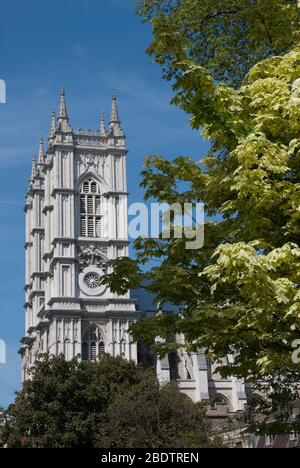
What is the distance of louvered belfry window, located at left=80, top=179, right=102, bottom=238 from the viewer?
84562 millimetres

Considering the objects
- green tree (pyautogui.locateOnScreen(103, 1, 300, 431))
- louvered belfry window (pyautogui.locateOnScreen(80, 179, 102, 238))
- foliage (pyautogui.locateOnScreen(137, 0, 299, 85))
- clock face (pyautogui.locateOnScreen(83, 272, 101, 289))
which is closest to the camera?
green tree (pyautogui.locateOnScreen(103, 1, 300, 431))

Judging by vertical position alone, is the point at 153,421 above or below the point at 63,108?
below

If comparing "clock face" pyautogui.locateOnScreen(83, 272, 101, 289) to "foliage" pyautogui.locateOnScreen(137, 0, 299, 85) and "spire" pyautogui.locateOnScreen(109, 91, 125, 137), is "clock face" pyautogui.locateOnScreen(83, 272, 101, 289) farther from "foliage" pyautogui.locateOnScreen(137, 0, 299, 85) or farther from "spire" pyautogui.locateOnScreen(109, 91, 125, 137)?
"foliage" pyautogui.locateOnScreen(137, 0, 299, 85)

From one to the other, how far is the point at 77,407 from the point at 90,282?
32.9 m

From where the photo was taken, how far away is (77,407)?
49562mm

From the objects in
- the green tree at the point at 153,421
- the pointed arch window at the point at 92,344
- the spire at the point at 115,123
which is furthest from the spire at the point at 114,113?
the green tree at the point at 153,421

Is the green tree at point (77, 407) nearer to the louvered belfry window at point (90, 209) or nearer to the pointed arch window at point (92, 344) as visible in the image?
the pointed arch window at point (92, 344)

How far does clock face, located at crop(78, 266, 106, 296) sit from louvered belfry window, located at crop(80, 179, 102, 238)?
3.61 m

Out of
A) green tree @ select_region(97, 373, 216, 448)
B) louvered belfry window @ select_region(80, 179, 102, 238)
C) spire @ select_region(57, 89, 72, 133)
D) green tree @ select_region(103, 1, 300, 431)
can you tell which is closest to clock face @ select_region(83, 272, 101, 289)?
louvered belfry window @ select_region(80, 179, 102, 238)

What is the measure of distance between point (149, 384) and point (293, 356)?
117 ft

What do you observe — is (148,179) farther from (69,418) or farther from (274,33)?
(69,418)

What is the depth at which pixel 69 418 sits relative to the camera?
1898 inches

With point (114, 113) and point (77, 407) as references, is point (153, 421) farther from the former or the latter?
point (114, 113)

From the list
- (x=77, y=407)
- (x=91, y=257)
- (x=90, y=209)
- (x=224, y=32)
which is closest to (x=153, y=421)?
(x=77, y=407)
